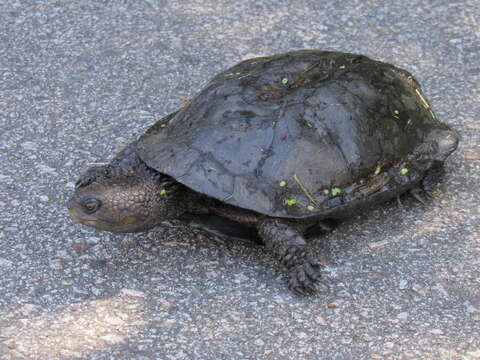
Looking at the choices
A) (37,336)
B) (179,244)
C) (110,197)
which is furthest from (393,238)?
(37,336)

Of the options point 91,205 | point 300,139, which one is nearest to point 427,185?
point 300,139

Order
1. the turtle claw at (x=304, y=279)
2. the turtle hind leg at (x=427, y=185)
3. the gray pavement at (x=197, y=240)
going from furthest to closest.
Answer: the turtle hind leg at (x=427, y=185) < the turtle claw at (x=304, y=279) < the gray pavement at (x=197, y=240)

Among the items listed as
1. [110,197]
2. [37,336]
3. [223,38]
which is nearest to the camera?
[37,336]

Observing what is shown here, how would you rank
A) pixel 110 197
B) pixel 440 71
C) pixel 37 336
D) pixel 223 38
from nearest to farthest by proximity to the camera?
pixel 37 336 → pixel 110 197 → pixel 440 71 → pixel 223 38

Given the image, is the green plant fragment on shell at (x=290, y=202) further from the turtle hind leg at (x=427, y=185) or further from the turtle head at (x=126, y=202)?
the turtle hind leg at (x=427, y=185)

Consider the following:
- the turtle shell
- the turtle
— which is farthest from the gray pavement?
the turtle shell

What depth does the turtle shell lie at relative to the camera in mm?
3852

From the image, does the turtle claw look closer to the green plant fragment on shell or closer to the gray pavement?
the gray pavement

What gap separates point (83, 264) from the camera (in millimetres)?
4031

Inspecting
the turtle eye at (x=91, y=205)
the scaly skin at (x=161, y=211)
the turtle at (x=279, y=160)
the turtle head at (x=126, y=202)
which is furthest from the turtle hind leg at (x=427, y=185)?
the turtle eye at (x=91, y=205)

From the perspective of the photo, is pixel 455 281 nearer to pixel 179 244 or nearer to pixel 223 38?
pixel 179 244

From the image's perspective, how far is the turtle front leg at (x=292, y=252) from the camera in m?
3.80

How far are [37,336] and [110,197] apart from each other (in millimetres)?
785

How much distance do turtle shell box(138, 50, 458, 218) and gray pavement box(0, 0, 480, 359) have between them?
33cm
